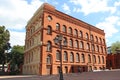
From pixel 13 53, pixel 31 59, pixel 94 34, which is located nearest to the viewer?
pixel 31 59

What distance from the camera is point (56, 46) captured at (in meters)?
41.4

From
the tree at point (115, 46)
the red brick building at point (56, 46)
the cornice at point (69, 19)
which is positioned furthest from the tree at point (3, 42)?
the tree at point (115, 46)

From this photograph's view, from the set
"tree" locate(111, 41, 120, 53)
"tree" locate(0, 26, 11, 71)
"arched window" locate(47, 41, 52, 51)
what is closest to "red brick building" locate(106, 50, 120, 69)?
"tree" locate(111, 41, 120, 53)

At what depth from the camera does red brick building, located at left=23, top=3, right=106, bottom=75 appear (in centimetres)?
3972

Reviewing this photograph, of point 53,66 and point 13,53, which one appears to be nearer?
point 53,66

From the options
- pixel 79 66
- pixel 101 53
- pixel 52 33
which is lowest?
pixel 79 66

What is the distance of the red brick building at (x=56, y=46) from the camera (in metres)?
39.7

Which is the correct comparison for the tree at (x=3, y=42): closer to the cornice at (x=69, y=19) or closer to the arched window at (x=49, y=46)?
the arched window at (x=49, y=46)

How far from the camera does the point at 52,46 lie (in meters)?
40.7

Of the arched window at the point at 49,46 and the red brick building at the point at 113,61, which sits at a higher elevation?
the arched window at the point at 49,46

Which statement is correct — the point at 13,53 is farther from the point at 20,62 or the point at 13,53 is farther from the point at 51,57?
the point at 51,57

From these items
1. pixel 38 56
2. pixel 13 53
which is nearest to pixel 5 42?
pixel 13 53

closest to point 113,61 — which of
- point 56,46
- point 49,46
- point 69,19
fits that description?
point 69,19

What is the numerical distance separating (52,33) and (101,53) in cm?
2482
